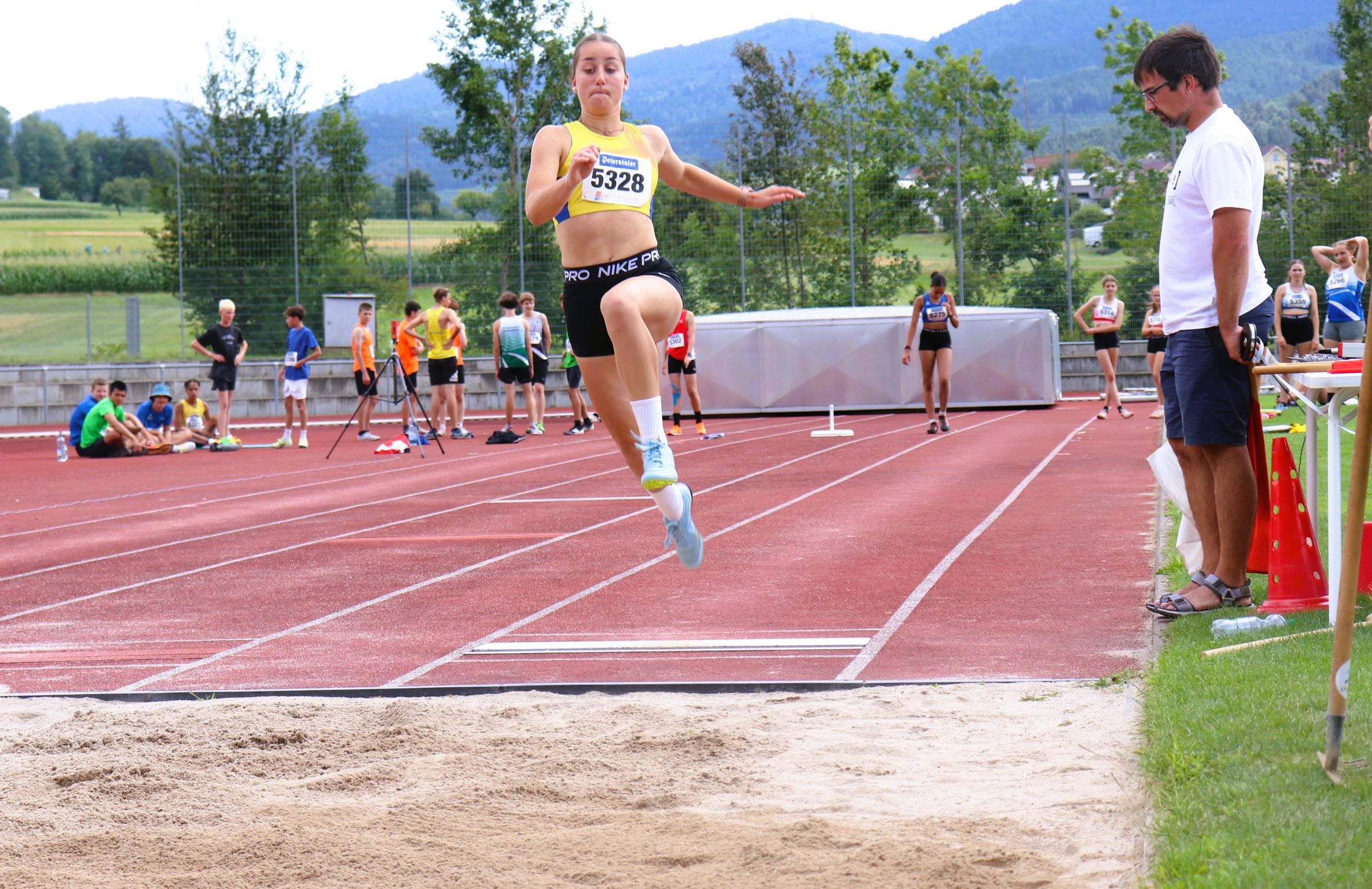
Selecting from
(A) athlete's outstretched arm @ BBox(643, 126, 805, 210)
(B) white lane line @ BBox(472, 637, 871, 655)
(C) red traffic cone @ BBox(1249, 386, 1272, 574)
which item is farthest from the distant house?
(A) athlete's outstretched arm @ BBox(643, 126, 805, 210)

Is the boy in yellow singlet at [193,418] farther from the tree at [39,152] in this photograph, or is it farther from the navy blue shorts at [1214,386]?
the tree at [39,152]

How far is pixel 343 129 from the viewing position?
2252 cm

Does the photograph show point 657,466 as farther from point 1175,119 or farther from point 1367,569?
point 1367,569

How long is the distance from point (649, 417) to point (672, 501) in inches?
11.5

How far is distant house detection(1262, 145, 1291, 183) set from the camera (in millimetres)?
22156

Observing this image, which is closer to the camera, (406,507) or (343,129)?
(406,507)

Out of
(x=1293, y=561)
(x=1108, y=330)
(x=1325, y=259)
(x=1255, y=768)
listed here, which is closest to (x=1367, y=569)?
(x=1293, y=561)

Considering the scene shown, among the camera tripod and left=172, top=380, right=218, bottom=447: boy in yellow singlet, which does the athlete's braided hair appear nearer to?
the camera tripod

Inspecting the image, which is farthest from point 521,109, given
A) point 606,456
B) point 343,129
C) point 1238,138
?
point 1238,138

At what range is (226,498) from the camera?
11.9 metres

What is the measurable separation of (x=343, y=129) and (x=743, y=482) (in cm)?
1353

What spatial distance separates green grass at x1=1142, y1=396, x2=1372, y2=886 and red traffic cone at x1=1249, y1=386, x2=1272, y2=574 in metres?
0.79

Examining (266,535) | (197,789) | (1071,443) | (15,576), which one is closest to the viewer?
(197,789)

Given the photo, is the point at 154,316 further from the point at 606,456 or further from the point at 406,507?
the point at 406,507
